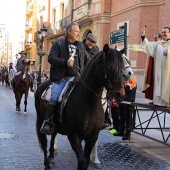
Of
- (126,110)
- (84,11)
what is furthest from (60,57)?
(84,11)

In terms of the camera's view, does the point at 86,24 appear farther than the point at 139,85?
Yes

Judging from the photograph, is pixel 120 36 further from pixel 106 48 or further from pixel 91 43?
pixel 106 48

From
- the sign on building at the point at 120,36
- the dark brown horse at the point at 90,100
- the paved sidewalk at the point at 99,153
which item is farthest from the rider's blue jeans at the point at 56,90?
the sign on building at the point at 120,36

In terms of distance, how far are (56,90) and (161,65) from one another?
306cm

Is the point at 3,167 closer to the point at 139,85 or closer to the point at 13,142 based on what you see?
the point at 13,142

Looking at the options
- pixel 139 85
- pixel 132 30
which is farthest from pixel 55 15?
pixel 139 85

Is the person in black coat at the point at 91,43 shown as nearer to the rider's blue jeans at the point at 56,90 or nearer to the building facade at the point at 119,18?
the rider's blue jeans at the point at 56,90

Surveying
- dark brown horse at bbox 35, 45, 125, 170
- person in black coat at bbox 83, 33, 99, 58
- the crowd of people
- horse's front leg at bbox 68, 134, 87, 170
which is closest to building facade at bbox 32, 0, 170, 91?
the crowd of people

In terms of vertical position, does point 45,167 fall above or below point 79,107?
below

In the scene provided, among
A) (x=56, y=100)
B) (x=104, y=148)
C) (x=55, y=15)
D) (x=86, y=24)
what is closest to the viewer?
(x=56, y=100)

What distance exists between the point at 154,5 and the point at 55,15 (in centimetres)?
2404

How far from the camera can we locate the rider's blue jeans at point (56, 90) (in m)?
5.57

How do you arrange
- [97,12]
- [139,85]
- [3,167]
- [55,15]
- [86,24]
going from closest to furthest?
[3,167]
[139,85]
[97,12]
[86,24]
[55,15]

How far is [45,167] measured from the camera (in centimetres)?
607
